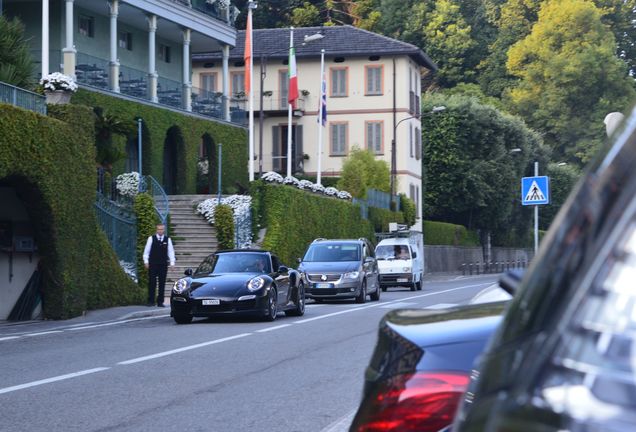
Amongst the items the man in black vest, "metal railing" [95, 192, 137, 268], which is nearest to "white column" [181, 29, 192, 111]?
"metal railing" [95, 192, 137, 268]

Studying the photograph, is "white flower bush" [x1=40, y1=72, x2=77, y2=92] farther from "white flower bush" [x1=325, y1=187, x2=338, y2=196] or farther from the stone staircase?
"white flower bush" [x1=325, y1=187, x2=338, y2=196]

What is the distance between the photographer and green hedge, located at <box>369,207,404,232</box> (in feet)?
202

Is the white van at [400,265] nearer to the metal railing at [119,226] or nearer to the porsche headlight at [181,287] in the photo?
the metal railing at [119,226]

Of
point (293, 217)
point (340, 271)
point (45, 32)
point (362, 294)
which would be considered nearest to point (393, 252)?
point (293, 217)

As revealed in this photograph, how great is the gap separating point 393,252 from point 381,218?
16.6 meters

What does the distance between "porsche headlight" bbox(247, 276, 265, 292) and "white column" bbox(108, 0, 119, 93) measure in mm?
20750

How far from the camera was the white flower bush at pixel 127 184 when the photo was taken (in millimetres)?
37812

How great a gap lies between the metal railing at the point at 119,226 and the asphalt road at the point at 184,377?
932 cm

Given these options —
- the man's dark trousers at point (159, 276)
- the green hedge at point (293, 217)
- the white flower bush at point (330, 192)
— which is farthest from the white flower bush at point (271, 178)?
the man's dark trousers at point (159, 276)

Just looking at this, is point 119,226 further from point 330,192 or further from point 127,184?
point 330,192

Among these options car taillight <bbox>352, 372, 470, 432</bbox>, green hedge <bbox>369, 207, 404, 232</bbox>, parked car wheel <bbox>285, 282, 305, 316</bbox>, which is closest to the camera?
car taillight <bbox>352, 372, 470, 432</bbox>

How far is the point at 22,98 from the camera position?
24.2m

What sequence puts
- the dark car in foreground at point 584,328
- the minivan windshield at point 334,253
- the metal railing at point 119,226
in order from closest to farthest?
1. the dark car in foreground at point 584,328
2. the metal railing at point 119,226
3. the minivan windshield at point 334,253

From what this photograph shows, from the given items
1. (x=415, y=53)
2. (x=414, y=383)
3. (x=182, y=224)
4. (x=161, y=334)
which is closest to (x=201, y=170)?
(x=182, y=224)
